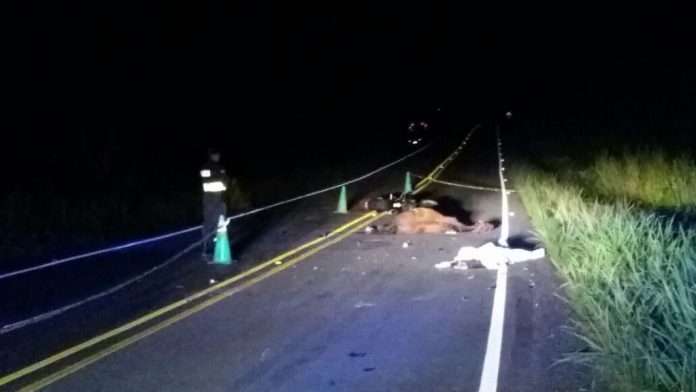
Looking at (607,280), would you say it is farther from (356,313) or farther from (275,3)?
(275,3)

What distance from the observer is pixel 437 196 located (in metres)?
29.5

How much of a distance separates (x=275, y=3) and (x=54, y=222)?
45.3 m

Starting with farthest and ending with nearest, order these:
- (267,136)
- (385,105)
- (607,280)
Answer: (385,105)
(267,136)
(607,280)

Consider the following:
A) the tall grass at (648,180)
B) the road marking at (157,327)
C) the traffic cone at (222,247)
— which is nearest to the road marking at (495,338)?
the road marking at (157,327)

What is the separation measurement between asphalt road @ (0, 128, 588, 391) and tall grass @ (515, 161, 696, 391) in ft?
1.24

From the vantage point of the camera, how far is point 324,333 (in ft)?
35.8

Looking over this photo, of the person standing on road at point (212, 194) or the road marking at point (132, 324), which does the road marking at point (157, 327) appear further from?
the person standing on road at point (212, 194)

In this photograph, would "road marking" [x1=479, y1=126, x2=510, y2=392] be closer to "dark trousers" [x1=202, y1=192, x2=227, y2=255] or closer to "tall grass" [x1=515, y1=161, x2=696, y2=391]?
"tall grass" [x1=515, y1=161, x2=696, y2=391]

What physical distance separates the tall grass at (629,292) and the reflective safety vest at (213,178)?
5.29 metres

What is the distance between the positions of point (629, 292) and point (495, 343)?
4.50 feet

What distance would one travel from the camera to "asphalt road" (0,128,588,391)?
8.95m

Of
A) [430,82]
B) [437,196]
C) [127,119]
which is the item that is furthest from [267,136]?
[430,82]

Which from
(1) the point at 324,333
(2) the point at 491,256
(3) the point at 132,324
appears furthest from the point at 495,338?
(2) the point at 491,256

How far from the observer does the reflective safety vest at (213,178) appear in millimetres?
17391
